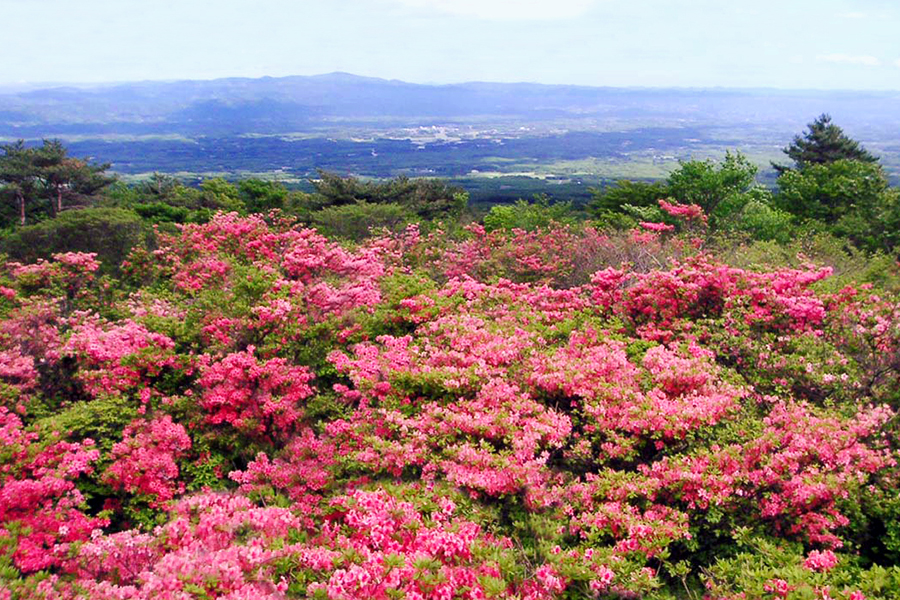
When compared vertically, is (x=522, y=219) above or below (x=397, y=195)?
below

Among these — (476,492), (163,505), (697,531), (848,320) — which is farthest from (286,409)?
(848,320)

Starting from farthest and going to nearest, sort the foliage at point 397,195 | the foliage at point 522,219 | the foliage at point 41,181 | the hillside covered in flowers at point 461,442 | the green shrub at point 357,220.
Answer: the foliage at point 397,195 → the foliage at point 41,181 → the green shrub at point 357,220 → the foliage at point 522,219 → the hillside covered in flowers at point 461,442

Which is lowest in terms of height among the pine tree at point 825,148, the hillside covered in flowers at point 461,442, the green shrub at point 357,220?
the hillside covered in flowers at point 461,442

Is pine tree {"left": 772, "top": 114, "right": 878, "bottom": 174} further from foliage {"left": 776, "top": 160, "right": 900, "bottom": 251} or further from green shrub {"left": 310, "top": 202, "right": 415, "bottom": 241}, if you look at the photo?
green shrub {"left": 310, "top": 202, "right": 415, "bottom": 241}

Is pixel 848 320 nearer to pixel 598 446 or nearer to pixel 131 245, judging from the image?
pixel 598 446

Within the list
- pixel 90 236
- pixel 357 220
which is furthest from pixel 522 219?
pixel 90 236

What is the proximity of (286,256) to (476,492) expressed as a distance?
8386 mm

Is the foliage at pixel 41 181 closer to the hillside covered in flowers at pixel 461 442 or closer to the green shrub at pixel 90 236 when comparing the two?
the green shrub at pixel 90 236

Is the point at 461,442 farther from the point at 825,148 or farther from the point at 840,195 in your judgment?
the point at 825,148

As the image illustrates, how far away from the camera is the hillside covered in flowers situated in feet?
14.6

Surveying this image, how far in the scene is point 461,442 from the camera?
19.2 feet

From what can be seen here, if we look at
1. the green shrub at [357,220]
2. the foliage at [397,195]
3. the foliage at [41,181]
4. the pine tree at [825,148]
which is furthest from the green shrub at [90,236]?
the pine tree at [825,148]

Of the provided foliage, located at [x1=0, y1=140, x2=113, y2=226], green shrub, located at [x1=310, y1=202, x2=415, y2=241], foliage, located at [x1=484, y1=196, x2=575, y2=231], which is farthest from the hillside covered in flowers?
foliage, located at [x1=0, y1=140, x2=113, y2=226]

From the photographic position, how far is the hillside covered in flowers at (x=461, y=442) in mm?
4445
